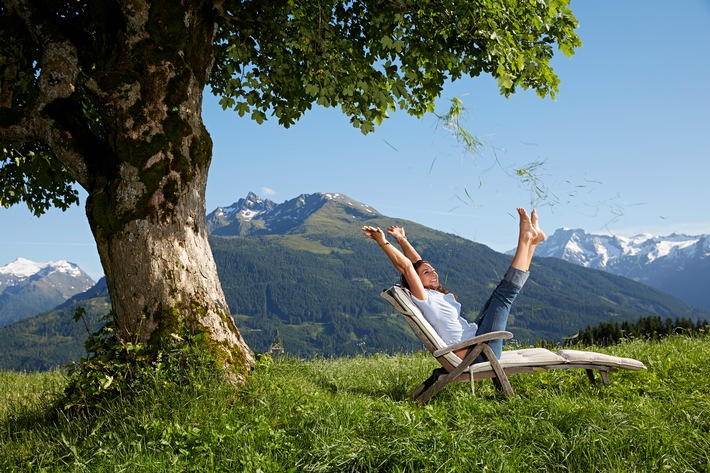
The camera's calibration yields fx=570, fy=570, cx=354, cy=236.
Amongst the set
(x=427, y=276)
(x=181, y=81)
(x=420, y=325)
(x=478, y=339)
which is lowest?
(x=478, y=339)

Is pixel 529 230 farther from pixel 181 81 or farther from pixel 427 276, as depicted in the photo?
pixel 181 81

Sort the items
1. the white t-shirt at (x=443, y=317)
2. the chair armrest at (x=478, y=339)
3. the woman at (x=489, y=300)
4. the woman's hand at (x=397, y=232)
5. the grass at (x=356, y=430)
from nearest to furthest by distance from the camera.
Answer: the grass at (x=356, y=430) → the chair armrest at (x=478, y=339) → the woman at (x=489, y=300) → the white t-shirt at (x=443, y=317) → the woman's hand at (x=397, y=232)

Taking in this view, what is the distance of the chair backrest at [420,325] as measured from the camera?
7168 mm

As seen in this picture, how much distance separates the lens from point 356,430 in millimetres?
5602

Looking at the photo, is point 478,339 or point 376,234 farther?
point 376,234

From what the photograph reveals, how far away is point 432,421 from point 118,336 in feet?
13.9

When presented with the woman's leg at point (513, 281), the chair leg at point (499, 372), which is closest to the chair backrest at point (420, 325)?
the chair leg at point (499, 372)

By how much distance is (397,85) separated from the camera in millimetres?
8547

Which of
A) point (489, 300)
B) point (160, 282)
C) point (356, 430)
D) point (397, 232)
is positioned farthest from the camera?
point (397, 232)

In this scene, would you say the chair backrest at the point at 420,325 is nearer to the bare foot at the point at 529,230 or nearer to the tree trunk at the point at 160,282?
the bare foot at the point at 529,230

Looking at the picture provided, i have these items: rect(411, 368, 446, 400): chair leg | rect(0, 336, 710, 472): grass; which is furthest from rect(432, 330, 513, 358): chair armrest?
rect(0, 336, 710, 472): grass

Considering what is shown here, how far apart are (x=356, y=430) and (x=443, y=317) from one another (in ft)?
8.15

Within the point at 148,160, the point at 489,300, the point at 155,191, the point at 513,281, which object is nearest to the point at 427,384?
the point at 489,300

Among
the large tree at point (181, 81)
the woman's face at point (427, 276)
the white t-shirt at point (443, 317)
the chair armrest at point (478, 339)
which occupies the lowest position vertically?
the chair armrest at point (478, 339)
